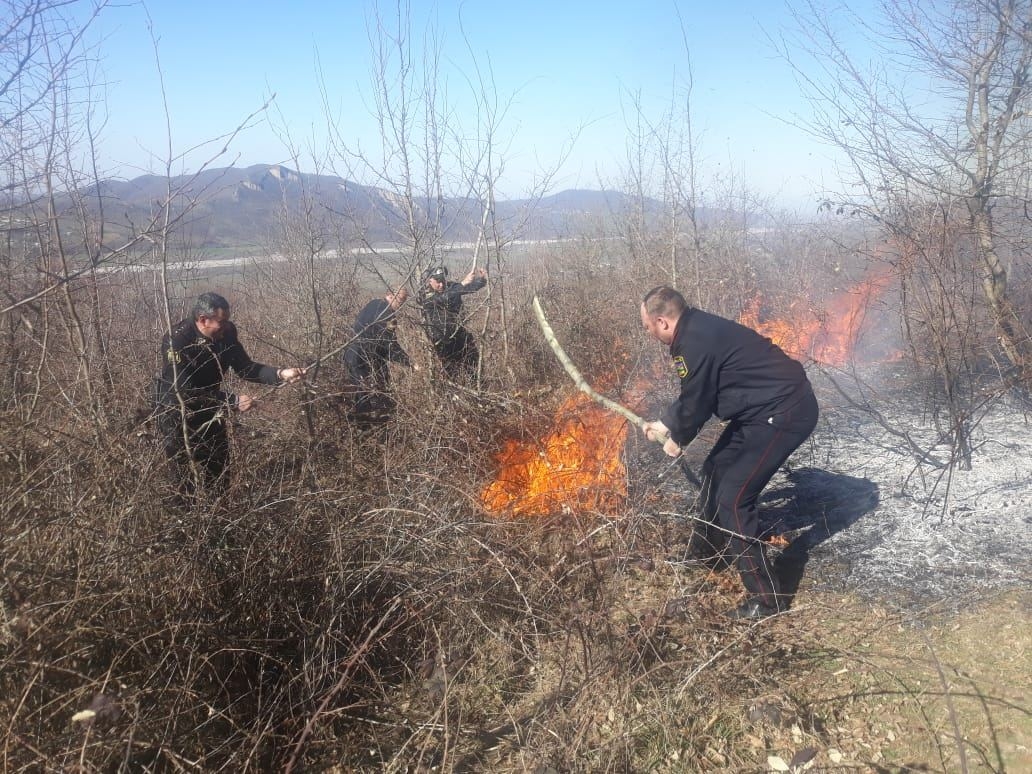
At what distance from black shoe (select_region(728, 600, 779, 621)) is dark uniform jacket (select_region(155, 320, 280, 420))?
3.21 meters

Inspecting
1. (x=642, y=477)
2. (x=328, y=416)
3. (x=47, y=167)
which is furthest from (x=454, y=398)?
(x=47, y=167)

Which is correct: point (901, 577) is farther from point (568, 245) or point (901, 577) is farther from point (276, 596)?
point (568, 245)

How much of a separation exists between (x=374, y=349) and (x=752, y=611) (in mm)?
3356

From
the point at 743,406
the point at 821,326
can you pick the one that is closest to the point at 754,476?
the point at 743,406

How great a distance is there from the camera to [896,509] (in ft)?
14.4

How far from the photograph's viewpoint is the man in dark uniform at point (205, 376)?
12.6 feet

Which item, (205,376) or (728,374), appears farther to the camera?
(205,376)

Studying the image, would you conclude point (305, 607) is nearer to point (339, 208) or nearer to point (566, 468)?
point (566, 468)

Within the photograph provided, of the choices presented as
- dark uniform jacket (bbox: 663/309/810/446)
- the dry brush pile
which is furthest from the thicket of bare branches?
dark uniform jacket (bbox: 663/309/810/446)

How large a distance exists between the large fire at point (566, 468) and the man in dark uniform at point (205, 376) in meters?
1.69

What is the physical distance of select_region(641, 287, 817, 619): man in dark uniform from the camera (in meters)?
3.55

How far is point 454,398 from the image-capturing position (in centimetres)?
492

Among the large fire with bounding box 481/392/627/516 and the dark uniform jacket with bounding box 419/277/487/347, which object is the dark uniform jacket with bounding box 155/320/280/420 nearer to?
the dark uniform jacket with bounding box 419/277/487/347

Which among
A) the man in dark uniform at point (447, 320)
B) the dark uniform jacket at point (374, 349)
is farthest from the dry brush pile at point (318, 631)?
the man in dark uniform at point (447, 320)
